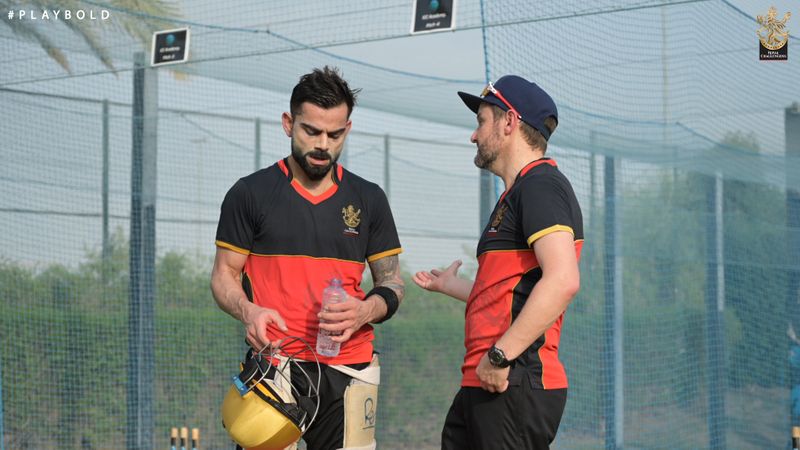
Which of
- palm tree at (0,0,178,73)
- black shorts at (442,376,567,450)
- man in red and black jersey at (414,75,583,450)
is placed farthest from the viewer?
palm tree at (0,0,178,73)

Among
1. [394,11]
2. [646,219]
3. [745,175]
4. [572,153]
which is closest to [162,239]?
[394,11]

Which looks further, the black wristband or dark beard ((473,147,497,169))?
the black wristband

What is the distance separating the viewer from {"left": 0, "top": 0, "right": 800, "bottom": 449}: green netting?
735 cm

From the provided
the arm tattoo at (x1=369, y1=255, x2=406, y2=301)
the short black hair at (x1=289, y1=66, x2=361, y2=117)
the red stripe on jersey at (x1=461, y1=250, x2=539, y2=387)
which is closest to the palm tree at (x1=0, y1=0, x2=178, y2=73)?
the short black hair at (x1=289, y1=66, x2=361, y2=117)

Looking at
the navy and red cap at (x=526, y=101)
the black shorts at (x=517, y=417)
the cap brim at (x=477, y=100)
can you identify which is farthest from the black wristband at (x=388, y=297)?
the navy and red cap at (x=526, y=101)

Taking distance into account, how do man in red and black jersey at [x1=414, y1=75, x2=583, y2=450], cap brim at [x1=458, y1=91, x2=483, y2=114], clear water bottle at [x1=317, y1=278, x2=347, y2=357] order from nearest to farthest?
man in red and black jersey at [x1=414, y1=75, x2=583, y2=450], cap brim at [x1=458, y1=91, x2=483, y2=114], clear water bottle at [x1=317, y1=278, x2=347, y2=357]

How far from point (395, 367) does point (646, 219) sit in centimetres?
272

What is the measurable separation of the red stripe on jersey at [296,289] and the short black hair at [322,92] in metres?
0.59

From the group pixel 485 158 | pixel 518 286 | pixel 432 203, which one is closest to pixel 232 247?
pixel 485 158

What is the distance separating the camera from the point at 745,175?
25.4 feet

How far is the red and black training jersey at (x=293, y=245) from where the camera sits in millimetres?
3887

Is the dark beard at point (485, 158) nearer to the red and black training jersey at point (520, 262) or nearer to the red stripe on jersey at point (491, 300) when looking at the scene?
the red and black training jersey at point (520, 262)

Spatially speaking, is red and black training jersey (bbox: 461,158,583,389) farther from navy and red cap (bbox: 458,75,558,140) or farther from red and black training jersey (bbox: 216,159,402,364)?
red and black training jersey (bbox: 216,159,402,364)

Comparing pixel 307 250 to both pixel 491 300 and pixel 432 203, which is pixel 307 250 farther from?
pixel 432 203
